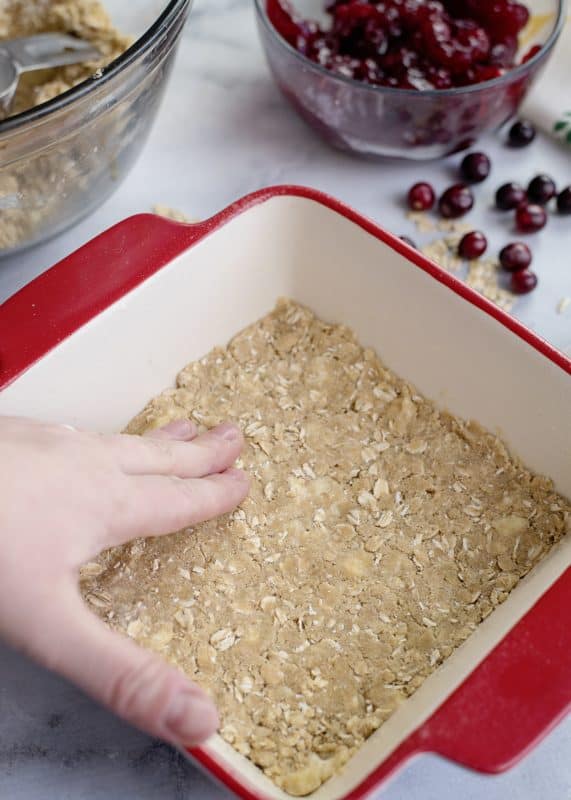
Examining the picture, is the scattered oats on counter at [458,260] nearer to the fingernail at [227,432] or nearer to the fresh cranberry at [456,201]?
the fresh cranberry at [456,201]

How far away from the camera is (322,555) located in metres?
0.90

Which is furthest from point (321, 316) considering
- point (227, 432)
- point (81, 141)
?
point (81, 141)

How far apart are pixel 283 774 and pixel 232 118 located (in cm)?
91

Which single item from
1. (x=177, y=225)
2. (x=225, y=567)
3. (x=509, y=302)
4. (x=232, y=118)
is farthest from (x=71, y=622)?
(x=232, y=118)

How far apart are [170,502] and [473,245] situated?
0.57 m

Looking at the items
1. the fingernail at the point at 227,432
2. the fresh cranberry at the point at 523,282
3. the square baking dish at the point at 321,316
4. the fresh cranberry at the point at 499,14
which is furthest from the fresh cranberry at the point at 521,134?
the fingernail at the point at 227,432

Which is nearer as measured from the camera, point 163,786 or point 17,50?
point 163,786

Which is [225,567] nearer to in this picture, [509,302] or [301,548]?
[301,548]

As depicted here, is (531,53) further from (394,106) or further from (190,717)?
(190,717)

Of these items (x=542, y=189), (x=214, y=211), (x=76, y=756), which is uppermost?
(x=542, y=189)

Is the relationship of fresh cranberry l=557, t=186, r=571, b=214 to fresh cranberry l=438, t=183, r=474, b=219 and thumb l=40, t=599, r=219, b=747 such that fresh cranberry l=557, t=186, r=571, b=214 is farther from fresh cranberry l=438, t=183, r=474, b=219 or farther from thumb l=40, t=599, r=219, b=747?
thumb l=40, t=599, r=219, b=747

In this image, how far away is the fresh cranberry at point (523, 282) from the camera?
3.80ft

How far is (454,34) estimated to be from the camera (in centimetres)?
121

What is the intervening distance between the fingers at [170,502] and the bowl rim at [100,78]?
34 cm
